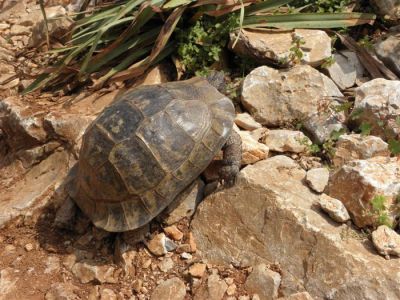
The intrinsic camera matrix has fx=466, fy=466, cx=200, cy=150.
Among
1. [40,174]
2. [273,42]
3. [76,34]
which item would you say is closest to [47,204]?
[40,174]

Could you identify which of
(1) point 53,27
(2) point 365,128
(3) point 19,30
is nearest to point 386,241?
(2) point 365,128

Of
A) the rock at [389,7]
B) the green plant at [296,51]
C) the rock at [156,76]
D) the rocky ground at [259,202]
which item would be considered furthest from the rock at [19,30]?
the rock at [389,7]

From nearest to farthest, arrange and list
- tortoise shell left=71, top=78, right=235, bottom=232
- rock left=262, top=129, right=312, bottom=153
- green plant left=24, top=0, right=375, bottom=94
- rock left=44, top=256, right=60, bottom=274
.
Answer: tortoise shell left=71, top=78, right=235, bottom=232
rock left=44, top=256, right=60, bottom=274
rock left=262, top=129, right=312, bottom=153
green plant left=24, top=0, right=375, bottom=94

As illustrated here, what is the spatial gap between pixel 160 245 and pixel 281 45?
2285mm

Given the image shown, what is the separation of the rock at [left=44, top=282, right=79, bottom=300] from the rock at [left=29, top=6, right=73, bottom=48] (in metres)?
2.94

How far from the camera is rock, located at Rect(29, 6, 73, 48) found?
5.34 meters

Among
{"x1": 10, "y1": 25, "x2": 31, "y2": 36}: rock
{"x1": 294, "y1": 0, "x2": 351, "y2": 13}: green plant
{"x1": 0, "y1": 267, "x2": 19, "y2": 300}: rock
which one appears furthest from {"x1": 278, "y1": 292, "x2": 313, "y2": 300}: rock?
{"x1": 10, "y1": 25, "x2": 31, "y2": 36}: rock

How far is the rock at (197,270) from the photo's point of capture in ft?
11.2

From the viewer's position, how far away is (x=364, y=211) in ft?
10.4

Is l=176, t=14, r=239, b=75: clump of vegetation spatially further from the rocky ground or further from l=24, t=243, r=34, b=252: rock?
l=24, t=243, r=34, b=252: rock

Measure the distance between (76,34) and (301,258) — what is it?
3.45 meters

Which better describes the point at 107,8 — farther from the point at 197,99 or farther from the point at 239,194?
the point at 239,194

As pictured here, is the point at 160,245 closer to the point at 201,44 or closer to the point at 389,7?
the point at 201,44

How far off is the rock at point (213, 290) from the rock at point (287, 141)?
123 cm
